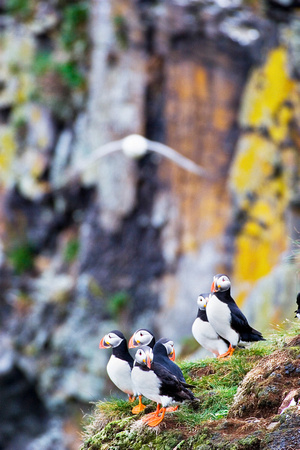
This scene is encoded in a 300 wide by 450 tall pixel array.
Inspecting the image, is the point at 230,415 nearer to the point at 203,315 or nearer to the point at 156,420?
the point at 156,420

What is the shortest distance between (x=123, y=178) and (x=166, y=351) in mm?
9923

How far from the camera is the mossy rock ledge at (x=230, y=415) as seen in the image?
114 inches

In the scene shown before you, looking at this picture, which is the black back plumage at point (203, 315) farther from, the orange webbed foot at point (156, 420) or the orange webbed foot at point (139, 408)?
the orange webbed foot at point (156, 420)

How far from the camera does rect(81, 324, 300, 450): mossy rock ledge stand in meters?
2.89

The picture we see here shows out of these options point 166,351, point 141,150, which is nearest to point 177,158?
point 141,150

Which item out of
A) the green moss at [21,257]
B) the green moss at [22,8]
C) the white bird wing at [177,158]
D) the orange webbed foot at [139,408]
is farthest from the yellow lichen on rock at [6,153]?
the orange webbed foot at [139,408]

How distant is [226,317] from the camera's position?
4.18m

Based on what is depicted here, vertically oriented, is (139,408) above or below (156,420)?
above

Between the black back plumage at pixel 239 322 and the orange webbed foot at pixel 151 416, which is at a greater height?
the black back plumage at pixel 239 322

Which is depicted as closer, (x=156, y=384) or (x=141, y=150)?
(x=156, y=384)

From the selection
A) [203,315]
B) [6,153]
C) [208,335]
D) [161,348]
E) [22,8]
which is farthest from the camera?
[22,8]

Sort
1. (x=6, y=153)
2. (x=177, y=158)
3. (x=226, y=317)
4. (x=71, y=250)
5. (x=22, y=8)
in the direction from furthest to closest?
(x=22, y=8), (x=6, y=153), (x=71, y=250), (x=177, y=158), (x=226, y=317)

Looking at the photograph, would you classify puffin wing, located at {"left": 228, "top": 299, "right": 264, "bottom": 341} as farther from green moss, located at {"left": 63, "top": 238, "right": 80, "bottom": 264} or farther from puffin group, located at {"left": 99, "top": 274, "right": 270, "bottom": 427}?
green moss, located at {"left": 63, "top": 238, "right": 80, "bottom": 264}

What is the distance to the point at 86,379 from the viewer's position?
43.7 feet
